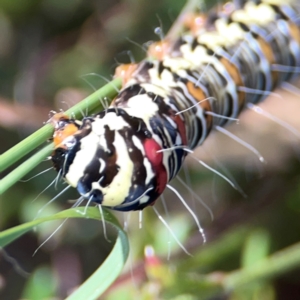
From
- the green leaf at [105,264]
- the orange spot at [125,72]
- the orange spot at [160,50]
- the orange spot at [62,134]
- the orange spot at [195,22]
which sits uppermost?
the orange spot at [62,134]

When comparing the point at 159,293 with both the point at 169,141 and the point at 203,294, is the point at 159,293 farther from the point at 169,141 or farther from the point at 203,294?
the point at 169,141

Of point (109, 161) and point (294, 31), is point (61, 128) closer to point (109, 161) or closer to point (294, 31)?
point (109, 161)

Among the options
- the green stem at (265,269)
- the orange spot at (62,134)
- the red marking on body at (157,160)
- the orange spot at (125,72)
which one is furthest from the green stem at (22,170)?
the green stem at (265,269)

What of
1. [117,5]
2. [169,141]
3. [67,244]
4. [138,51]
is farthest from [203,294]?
[117,5]

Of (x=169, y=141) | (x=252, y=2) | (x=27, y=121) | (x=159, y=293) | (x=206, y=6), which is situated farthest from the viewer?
(x=206, y=6)

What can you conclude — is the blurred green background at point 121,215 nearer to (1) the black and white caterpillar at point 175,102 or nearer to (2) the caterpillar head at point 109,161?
(1) the black and white caterpillar at point 175,102

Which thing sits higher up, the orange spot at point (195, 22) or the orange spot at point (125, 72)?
the orange spot at point (125, 72)

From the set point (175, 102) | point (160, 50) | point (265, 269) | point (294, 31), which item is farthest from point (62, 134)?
point (294, 31)
